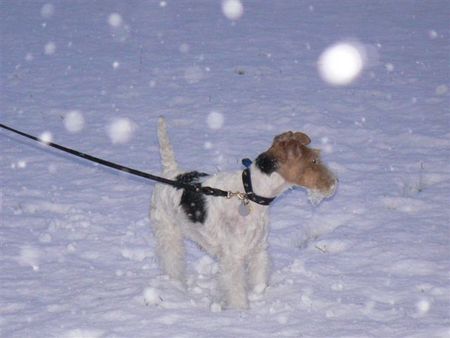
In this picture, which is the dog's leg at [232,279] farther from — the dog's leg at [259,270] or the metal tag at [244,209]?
the metal tag at [244,209]

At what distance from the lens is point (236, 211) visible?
18.9ft

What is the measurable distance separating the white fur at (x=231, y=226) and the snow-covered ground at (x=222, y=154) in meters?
0.24

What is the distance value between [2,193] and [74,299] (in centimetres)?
318

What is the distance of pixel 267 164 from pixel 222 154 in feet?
14.4

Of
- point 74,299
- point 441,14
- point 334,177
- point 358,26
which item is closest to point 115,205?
point 74,299

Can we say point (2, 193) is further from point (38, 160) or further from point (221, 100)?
point (221, 100)

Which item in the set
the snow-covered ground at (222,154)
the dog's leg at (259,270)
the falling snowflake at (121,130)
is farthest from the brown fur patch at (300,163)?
the falling snowflake at (121,130)

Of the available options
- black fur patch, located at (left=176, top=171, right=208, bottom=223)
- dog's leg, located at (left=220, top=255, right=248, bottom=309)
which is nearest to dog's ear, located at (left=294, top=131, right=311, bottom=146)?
black fur patch, located at (left=176, top=171, right=208, bottom=223)

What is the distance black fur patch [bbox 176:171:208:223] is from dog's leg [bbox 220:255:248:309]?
0.42 meters

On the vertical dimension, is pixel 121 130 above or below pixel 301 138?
above

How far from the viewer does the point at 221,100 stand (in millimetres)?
12297

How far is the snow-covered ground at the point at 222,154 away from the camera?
237 inches

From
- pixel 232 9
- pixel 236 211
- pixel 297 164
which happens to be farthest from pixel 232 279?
pixel 232 9

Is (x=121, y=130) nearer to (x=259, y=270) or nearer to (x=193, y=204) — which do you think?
(x=193, y=204)
